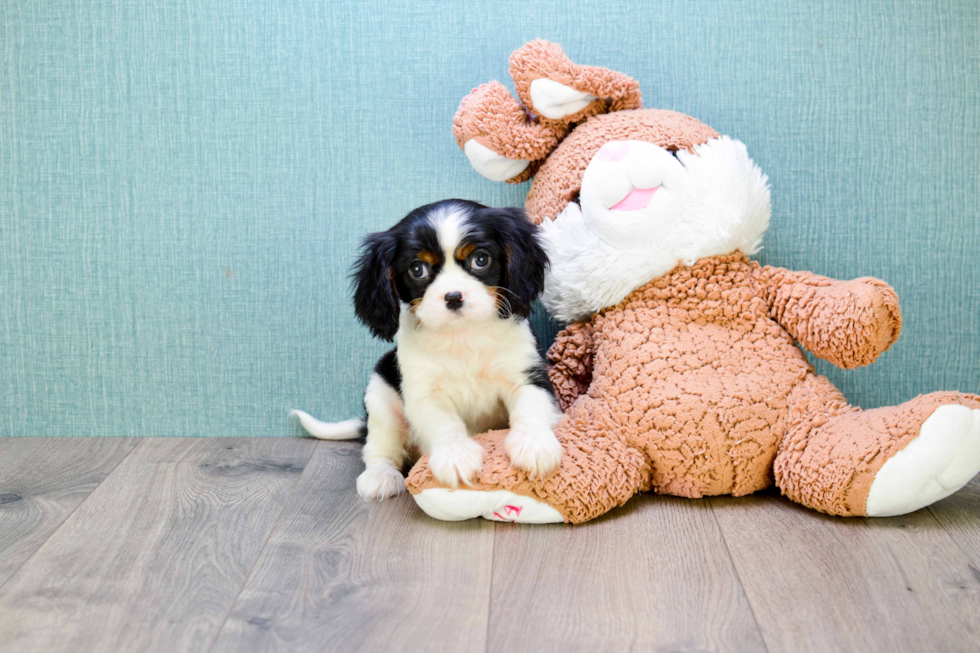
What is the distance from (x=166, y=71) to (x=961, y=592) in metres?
2.03

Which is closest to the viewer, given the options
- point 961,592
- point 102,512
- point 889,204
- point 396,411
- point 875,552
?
point 961,592

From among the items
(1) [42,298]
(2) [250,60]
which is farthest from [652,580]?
(1) [42,298]

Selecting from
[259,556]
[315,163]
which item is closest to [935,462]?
[259,556]

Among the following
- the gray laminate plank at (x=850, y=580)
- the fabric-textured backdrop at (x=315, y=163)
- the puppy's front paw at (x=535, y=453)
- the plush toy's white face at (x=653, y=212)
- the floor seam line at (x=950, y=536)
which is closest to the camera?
the gray laminate plank at (x=850, y=580)

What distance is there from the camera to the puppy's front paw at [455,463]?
4.89ft

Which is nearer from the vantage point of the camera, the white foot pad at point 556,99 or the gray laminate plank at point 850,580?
the gray laminate plank at point 850,580

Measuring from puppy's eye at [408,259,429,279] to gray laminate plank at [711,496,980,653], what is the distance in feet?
2.44

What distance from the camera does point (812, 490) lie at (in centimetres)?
151

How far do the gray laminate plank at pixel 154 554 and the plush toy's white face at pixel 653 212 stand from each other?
85 centimetres

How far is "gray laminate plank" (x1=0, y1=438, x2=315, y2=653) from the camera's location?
1.19m

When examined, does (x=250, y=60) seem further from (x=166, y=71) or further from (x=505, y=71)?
(x=505, y=71)

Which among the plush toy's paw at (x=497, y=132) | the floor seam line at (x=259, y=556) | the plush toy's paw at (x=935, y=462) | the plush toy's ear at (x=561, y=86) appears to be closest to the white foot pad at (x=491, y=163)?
the plush toy's paw at (x=497, y=132)

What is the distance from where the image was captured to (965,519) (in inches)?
59.7

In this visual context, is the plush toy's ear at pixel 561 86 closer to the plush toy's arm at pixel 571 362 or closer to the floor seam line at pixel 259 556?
the plush toy's arm at pixel 571 362
